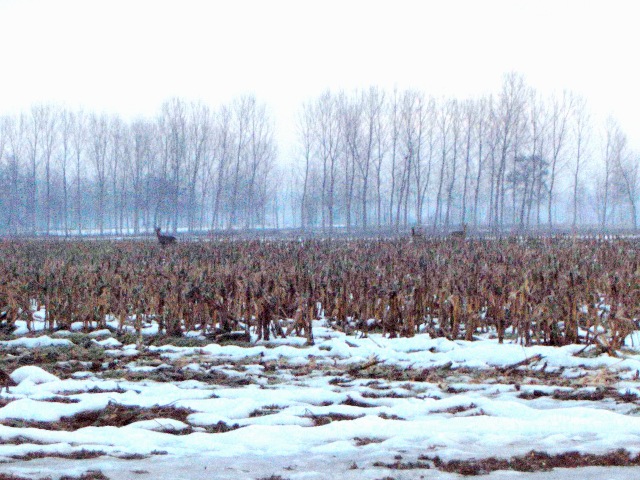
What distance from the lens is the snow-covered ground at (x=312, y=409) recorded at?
15.6ft

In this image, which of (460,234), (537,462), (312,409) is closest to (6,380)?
(312,409)

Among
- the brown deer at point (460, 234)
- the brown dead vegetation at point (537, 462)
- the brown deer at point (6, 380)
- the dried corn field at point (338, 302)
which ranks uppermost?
the brown deer at point (460, 234)

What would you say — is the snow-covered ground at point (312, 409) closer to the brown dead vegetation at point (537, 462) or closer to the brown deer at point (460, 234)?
the brown dead vegetation at point (537, 462)

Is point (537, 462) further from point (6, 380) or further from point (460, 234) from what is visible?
point (460, 234)

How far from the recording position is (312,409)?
20.3ft

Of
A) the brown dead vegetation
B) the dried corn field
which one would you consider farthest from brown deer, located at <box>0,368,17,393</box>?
the brown dead vegetation

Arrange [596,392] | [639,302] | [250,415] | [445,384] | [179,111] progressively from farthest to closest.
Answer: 1. [179,111]
2. [639,302]
3. [445,384]
4. [596,392]
5. [250,415]

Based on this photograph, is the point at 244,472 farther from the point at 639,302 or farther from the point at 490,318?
the point at 639,302

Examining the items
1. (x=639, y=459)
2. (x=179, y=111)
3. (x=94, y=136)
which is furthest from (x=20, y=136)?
(x=639, y=459)

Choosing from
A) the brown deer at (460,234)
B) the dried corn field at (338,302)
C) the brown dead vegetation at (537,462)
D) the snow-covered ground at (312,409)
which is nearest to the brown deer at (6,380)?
the snow-covered ground at (312,409)

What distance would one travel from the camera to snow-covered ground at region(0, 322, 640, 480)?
15.6 feet

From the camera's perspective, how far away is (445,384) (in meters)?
7.21

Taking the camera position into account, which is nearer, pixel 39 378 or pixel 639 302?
pixel 39 378

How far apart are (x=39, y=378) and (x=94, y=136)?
69265mm
